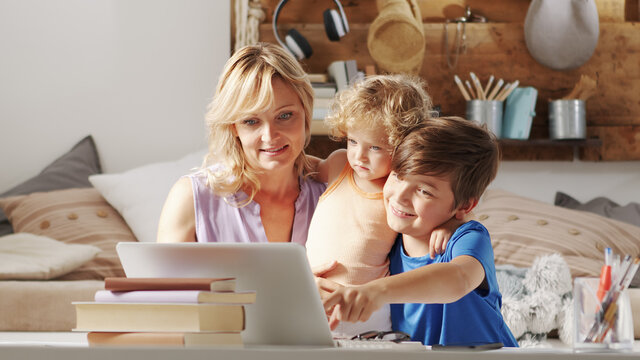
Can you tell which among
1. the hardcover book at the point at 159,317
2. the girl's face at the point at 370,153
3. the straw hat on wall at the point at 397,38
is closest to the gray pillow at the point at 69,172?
Result: the straw hat on wall at the point at 397,38

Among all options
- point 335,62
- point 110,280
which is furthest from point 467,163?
point 335,62

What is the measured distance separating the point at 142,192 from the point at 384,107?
1.53m

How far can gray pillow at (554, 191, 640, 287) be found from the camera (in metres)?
2.59

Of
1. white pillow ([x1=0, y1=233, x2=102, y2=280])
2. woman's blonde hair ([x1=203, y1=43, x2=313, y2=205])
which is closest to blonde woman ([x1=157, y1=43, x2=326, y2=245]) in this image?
woman's blonde hair ([x1=203, y1=43, x2=313, y2=205])

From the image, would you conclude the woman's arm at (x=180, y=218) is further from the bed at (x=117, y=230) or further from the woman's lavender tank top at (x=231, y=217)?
the bed at (x=117, y=230)

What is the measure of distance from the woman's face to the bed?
36.5 inches

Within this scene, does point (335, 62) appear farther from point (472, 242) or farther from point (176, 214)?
point (472, 242)

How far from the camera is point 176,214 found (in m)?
1.43

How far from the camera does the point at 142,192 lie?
8.23 ft

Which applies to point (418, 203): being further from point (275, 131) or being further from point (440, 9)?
point (440, 9)

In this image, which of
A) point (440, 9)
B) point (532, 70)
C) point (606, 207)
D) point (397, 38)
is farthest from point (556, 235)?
point (440, 9)

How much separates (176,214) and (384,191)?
49cm

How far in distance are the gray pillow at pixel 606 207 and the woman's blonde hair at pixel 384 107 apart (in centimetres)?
164

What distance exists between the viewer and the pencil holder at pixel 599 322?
73cm
